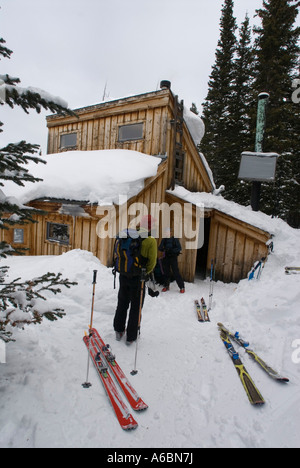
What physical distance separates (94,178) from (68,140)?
6278mm

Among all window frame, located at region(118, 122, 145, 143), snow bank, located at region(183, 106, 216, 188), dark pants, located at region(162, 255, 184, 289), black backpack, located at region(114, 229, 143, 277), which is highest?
snow bank, located at region(183, 106, 216, 188)

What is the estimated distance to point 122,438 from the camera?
235cm

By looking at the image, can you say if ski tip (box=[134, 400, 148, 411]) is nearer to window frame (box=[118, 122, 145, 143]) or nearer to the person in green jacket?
the person in green jacket

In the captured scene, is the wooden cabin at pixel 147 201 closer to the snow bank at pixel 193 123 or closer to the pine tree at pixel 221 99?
the snow bank at pixel 193 123

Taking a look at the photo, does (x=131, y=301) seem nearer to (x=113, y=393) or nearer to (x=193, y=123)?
(x=113, y=393)

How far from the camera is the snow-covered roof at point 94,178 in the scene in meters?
6.71

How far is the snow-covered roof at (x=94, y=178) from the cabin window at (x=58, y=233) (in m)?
1.36

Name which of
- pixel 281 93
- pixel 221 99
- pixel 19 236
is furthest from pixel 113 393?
pixel 221 99

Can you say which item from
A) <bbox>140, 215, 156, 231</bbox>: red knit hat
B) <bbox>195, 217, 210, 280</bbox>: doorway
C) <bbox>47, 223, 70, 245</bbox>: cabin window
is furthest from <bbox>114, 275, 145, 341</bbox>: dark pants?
<bbox>195, 217, 210, 280</bbox>: doorway

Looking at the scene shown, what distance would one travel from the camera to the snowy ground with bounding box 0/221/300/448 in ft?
7.79

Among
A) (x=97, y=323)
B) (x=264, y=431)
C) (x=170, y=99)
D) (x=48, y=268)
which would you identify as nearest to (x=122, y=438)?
(x=264, y=431)

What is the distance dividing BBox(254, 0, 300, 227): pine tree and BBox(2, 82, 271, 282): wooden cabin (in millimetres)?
7770

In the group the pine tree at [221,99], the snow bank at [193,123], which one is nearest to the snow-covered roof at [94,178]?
the snow bank at [193,123]
